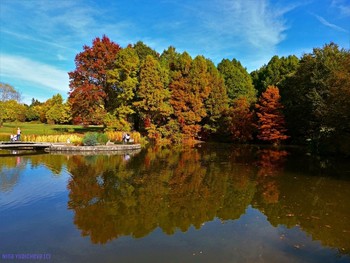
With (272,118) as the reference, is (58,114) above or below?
above

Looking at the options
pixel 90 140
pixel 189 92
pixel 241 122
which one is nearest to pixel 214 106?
pixel 189 92

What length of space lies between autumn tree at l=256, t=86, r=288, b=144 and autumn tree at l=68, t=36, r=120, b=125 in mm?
19142

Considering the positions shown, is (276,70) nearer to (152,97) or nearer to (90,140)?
(152,97)

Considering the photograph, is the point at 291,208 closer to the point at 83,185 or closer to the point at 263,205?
the point at 263,205

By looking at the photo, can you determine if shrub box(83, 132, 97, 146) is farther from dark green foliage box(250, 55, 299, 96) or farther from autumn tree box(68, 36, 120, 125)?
dark green foliage box(250, 55, 299, 96)

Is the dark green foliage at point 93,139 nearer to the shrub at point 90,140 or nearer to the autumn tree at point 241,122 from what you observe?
the shrub at point 90,140

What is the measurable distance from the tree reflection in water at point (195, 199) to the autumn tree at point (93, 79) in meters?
21.0

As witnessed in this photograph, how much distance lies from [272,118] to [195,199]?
28.6 m

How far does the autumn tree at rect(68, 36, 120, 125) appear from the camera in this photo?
3750 centimetres

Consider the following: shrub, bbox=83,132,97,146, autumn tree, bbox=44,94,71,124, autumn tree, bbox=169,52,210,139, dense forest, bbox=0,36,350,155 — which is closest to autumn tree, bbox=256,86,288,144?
dense forest, bbox=0,36,350,155

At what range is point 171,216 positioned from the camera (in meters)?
9.22

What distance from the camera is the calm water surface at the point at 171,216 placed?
6723mm

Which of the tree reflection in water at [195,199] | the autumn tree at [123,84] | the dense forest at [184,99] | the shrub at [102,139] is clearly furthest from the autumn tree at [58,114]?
the tree reflection in water at [195,199]

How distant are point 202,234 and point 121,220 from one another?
2396 millimetres
